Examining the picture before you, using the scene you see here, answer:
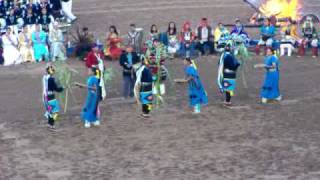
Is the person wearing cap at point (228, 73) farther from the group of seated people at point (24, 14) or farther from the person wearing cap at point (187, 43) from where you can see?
the group of seated people at point (24, 14)

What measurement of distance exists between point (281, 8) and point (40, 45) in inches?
355

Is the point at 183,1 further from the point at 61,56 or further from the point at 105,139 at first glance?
the point at 105,139

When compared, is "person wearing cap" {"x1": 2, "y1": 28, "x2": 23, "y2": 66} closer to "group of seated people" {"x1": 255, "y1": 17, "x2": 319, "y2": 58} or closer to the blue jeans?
the blue jeans

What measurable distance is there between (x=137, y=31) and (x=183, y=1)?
28.7 feet

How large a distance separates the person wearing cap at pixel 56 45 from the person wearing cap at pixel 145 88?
711cm

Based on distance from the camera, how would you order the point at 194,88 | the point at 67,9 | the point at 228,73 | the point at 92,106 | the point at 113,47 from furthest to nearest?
the point at 67,9 < the point at 113,47 < the point at 228,73 < the point at 194,88 < the point at 92,106

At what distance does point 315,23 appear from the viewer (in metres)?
28.8

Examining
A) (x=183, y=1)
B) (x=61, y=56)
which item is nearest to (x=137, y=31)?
(x=61, y=56)

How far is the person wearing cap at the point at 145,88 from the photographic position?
18391 millimetres

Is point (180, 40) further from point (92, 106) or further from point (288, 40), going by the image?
point (92, 106)

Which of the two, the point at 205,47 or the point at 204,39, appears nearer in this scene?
the point at 204,39

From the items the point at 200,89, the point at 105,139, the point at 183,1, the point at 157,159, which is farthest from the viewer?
the point at 183,1

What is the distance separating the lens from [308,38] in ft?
83.9

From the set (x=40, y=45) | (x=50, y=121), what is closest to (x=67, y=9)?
(x=40, y=45)
